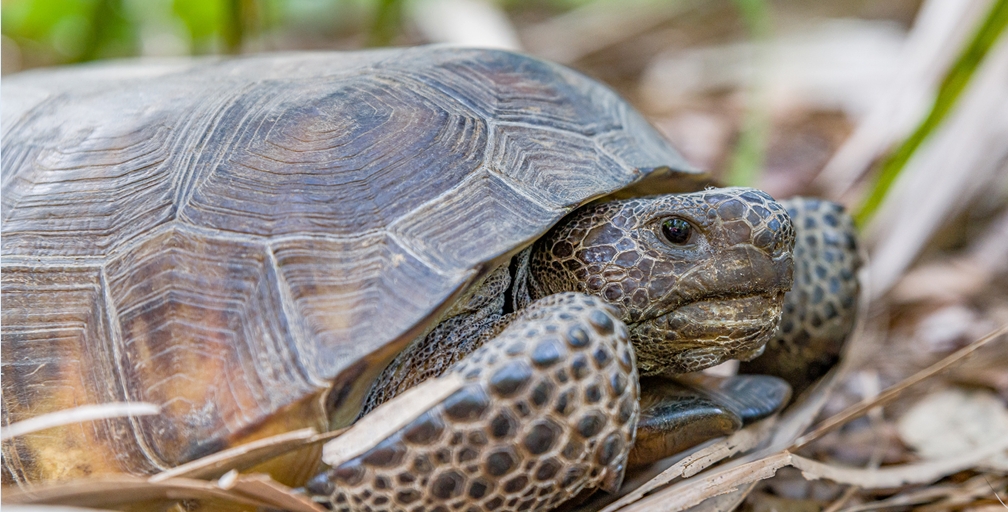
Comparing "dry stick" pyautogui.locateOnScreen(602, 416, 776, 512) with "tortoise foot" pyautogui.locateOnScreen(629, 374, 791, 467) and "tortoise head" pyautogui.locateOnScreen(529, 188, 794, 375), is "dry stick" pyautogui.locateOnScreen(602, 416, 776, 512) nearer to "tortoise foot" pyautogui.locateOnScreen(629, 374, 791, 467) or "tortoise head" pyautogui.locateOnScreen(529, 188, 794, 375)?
"tortoise foot" pyautogui.locateOnScreen(629, 374, 791, 467)

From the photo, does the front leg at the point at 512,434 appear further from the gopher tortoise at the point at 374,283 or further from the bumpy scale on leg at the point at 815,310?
the bumpy scale on leg at the point at 815,310

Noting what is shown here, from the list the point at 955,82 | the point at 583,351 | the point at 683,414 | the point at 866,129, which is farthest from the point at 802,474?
the point at 866,129

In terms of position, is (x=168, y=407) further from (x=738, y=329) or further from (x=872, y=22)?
(x=872, y=22)

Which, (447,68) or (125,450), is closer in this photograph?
(125,450)

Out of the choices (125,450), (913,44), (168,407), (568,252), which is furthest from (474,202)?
(913,44)

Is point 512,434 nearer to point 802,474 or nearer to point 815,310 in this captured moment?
point 802,474

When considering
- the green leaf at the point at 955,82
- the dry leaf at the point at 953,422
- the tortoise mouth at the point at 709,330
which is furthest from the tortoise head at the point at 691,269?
the green leaf at the point at 955,82

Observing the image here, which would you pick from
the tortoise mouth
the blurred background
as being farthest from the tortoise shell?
the blurred background
